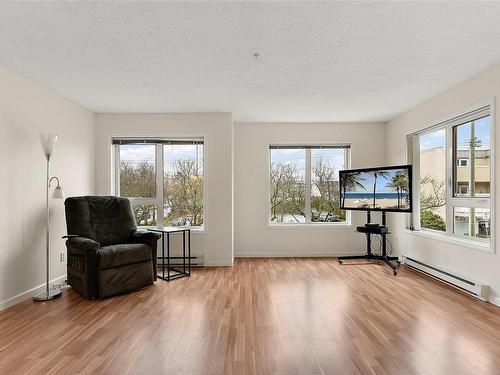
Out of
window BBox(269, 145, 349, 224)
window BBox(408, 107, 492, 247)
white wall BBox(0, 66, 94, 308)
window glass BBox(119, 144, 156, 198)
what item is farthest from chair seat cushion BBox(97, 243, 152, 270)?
window BBox(408, 107, 492, 247)

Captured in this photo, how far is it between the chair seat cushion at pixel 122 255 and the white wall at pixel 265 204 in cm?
210

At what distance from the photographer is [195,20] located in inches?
91.7

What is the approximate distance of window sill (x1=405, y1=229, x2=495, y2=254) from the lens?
3.40m

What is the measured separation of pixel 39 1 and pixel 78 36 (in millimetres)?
457

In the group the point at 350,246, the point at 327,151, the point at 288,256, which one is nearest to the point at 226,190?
the point at 288,256

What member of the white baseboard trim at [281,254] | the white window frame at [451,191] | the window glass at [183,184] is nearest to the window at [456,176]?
the white window frame at [451,191]

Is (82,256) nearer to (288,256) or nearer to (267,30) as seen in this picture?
(267,30)

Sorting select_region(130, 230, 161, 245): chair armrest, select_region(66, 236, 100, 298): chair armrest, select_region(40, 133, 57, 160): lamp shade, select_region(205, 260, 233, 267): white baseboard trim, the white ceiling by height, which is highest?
the white ceiling

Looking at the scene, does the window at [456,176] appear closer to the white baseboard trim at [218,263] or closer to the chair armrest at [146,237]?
the white baseboard trim at [218,263]

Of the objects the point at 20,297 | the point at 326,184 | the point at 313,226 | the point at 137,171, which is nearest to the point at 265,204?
the point at 313,226

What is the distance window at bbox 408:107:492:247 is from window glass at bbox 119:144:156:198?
4227mm

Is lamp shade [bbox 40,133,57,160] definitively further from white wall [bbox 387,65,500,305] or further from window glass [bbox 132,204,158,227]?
white wall [bbox 387,65,500,305]

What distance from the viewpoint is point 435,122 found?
4.26 m

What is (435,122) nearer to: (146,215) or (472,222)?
(472,222)
